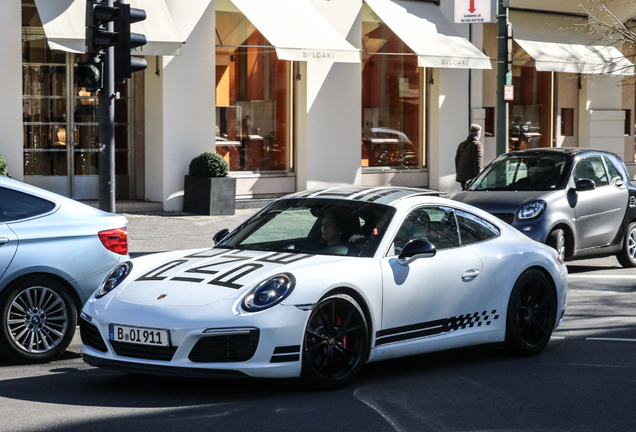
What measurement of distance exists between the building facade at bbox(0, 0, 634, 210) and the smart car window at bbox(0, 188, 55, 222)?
8.47 m

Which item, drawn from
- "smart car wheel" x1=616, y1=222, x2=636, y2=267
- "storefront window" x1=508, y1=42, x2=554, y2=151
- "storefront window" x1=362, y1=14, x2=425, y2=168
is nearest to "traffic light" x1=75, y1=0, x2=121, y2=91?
"smart car wheel" x1=616, y1=222, x2=636, y2=267

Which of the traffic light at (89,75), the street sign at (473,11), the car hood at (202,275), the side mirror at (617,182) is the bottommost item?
the car hood at (202,275)

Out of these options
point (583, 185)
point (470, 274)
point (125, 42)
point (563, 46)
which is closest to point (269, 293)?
point (470, 274)

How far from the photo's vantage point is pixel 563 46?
2484cm

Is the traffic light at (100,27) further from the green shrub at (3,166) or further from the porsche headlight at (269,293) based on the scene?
the green shrub at (3,166)

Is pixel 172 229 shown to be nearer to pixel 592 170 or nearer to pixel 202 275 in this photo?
pixel 592 170

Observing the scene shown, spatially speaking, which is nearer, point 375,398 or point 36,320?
point 375,398

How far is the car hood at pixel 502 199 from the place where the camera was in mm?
12297

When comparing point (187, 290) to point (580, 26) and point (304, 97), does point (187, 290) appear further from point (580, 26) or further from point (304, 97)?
point (580, 26)

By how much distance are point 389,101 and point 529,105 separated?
511 centimetres

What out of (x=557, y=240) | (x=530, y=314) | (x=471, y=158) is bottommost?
(x=530, y=314)

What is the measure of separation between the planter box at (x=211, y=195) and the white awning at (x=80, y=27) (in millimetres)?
2483

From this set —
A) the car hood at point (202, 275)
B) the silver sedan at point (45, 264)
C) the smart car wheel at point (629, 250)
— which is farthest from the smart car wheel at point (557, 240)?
the silver sedan at point (45, 264)

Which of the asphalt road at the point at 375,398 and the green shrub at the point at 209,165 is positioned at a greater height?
the green shrub at the point at 209,165
